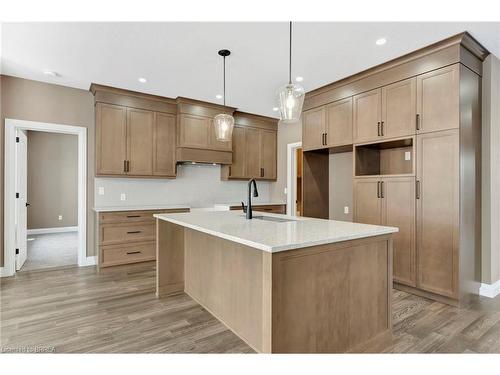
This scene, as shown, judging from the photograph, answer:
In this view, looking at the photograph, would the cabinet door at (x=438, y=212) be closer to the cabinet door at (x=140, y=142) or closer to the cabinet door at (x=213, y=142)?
the cabinet door at (x=213, y=142)

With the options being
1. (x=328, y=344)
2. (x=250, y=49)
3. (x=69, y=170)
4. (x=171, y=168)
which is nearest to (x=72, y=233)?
(x=69, y=170)

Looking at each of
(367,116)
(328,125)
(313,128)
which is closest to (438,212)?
(367,116)

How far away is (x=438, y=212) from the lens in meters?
2.94

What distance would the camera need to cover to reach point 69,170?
7312 millimetres

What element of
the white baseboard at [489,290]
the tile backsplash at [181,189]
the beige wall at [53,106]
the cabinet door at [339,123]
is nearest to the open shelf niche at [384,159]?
the cabinet door at [339,123]

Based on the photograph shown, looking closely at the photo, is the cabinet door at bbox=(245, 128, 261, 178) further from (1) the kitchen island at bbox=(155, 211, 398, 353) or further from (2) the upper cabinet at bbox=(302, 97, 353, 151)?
(1) the kitchen island at bbox=(155, 211, 398, 353)

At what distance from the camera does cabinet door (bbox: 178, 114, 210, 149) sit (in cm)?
475

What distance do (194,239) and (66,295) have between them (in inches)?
61.0

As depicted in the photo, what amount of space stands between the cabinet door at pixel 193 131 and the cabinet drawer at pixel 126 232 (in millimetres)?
1455

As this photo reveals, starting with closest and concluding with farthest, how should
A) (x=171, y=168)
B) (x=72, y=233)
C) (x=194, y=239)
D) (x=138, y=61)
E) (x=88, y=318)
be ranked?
1. (x=88, y=318)
2. (x=194, y=239)
3. (x=138, y=61)
4. (x=171, y=168)
5. (x=72, y=233)

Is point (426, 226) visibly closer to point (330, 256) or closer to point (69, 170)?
point (330, 256)

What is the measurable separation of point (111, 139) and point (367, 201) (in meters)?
3.72

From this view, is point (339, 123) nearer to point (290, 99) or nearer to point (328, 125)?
point (328, 125)

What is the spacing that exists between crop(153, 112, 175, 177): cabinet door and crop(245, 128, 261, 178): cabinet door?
1.56 meters
